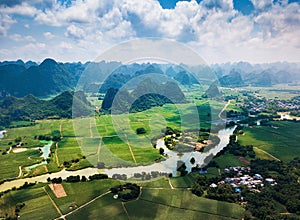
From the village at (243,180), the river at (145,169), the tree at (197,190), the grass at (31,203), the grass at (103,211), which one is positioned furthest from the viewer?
the river at (145,169)

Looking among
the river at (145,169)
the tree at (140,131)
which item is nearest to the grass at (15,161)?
the river at (145,169)

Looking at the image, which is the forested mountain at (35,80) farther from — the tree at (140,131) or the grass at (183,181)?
the grass at (183,181)

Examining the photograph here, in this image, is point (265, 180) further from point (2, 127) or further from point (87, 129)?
point (2, 127)

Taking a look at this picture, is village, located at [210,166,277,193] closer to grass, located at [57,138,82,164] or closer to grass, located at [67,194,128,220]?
grass, located at [67,194,128,220]

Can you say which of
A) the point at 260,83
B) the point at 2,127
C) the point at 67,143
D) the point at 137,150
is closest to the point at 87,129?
the point at 67,143

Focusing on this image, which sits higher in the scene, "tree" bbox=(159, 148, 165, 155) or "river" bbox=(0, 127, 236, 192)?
"tree" bbox=(159, 148, 165, 155)

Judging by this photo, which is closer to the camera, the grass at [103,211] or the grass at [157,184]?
the grass at [103,211]

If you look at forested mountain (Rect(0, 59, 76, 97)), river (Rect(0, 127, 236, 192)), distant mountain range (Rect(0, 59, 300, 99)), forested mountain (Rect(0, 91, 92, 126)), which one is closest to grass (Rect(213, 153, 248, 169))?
river (Rect(0, 127, 236, 192))

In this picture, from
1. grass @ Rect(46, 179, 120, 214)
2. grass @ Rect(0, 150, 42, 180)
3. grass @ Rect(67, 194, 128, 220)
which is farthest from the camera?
grass @ Rect(0, 150, 42, 180)
